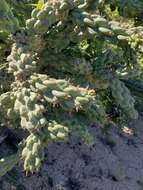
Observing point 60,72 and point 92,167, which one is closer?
point 60,72

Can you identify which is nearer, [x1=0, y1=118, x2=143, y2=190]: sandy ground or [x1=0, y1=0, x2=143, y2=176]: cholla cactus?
[x1=0, y1=0, x2=143, y2=176]: cholla cactus

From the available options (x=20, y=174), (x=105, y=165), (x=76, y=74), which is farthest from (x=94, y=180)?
(x=76, y=74)

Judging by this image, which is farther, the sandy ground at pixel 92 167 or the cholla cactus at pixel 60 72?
the sandy ground at pixel 92 167

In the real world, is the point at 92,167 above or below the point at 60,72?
below

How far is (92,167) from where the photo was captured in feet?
13.5

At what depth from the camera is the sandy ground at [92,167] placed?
384 cm

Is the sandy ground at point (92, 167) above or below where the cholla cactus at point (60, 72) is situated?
below

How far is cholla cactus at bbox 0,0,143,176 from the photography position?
9.25 feet

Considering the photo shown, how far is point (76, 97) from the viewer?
2.79m

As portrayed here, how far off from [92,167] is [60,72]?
107 cm

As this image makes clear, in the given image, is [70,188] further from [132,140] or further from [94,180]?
[132,140]

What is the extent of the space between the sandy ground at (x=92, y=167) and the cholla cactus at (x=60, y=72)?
732 mm

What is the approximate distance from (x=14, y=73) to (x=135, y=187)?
5.84 feet

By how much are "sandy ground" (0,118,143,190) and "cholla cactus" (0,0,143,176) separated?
73 centimetres
